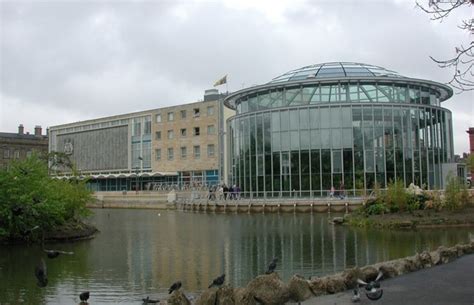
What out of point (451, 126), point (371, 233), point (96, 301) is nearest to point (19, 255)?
point (96, 301)

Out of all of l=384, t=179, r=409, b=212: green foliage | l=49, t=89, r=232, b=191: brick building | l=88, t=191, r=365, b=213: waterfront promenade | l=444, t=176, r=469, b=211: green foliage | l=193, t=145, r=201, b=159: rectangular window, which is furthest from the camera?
l=193, t=145, r=201, b=159: rectangular window

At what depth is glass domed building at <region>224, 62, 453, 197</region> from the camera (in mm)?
52062

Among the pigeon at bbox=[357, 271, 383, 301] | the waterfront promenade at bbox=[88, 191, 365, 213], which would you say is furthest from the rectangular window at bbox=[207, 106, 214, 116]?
the pigeon at bbox=[357, 271, 383, 301]

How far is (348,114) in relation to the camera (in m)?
53.0

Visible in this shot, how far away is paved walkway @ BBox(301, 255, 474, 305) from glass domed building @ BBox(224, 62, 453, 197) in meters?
35.8

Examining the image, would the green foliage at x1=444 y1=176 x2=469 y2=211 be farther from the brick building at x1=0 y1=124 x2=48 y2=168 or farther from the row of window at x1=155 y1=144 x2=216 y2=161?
the brick building at x1=0 y1=124 x2=48 y2=168

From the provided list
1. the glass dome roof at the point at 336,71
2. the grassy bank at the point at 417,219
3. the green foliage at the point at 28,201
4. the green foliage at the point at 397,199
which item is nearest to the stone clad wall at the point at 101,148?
the glass dome roof at the point at 336,71

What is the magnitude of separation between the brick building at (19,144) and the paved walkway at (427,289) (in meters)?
92.9

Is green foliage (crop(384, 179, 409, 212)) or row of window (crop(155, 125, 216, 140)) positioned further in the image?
row of window (crop(155, 125, 216, 140))

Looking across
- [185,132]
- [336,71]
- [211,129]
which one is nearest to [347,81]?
[336,71]

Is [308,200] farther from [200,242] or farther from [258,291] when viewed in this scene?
[258,291]

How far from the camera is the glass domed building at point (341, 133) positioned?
52062 millimetres

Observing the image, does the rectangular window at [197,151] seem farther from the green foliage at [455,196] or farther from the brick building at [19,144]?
the green foliage at [455,196]

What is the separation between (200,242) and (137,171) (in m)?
61.2
